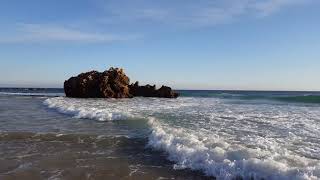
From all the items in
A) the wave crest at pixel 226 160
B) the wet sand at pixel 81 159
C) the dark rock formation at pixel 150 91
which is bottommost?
the wet sand at pixel 81 159

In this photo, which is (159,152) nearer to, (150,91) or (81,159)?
(81,159)

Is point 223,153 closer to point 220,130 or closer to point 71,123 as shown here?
point 220,130

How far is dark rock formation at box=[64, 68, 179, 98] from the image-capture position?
4862 cm

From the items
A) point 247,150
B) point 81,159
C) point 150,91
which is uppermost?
point 150,91

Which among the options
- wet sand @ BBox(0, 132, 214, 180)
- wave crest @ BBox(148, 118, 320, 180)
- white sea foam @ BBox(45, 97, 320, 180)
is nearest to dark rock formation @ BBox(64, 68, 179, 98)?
white sea foam @ BBox(45, 97, 320, 180)

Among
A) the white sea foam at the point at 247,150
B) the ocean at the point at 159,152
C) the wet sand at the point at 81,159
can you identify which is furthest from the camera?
the wet sand at the point at 81,159

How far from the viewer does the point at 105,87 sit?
4878 cm

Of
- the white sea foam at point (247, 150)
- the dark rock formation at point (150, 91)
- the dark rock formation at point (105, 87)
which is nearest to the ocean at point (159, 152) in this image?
the white sea foam at point (247, 150)

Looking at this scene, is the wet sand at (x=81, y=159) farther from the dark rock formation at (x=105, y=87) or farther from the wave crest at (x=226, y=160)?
the dark rock formation at (x=105, y=87)

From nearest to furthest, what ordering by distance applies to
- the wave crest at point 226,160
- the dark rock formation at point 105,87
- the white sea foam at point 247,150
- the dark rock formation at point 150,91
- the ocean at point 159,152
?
the wave crest at point 226,160 < the white sea foam at point 247,150 < the ocean at point 159,152 < the dark rock formation at point 105,87 < the dark rock formation at point 150,91

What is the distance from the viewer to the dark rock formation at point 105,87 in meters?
48.6

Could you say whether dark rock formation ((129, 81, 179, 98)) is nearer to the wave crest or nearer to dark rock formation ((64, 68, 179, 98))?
dark rock formation ((64, 68, 179, 98))

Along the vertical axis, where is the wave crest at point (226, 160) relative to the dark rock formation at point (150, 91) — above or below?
below

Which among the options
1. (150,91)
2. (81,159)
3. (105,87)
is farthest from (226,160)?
(150,91)
